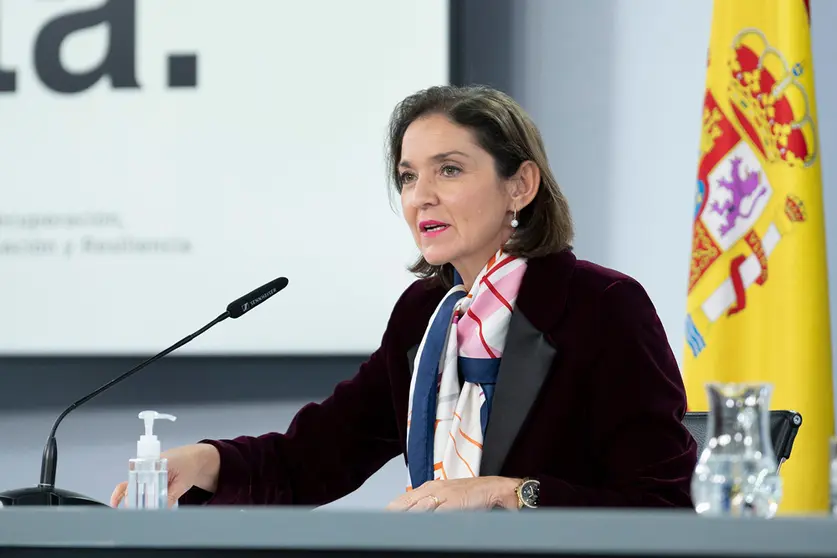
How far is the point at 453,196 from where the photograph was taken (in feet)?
5.93

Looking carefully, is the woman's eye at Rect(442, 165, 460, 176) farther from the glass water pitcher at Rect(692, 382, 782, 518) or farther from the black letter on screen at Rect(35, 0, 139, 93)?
the black letter on screen at Rect(35, 0, 139, 93)

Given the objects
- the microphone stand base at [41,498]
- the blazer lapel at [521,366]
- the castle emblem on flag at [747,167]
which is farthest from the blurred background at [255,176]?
the microphone stand base at [41,498]

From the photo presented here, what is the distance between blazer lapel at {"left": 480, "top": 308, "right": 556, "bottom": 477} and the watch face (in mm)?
166

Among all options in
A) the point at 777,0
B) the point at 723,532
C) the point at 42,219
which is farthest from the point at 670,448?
the point at 42,219

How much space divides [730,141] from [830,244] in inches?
20.0

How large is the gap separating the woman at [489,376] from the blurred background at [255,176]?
2.63 ft

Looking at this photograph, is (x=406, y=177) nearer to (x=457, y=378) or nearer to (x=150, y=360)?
(x=457, y=378)

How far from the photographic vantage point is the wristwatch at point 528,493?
1.48 m

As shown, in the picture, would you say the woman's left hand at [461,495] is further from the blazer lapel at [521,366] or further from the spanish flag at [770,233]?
the spanish flag at [770,233]

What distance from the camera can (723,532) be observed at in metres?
0.69

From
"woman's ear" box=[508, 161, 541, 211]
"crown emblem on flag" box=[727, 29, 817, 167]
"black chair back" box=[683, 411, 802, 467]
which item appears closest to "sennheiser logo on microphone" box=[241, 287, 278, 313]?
"woman's ear" box=[508, 161, 541, 211]

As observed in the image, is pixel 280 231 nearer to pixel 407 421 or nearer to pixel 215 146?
pixel 215 146

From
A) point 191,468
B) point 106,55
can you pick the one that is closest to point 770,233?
point 191,468

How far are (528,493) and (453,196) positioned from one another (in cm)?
54
